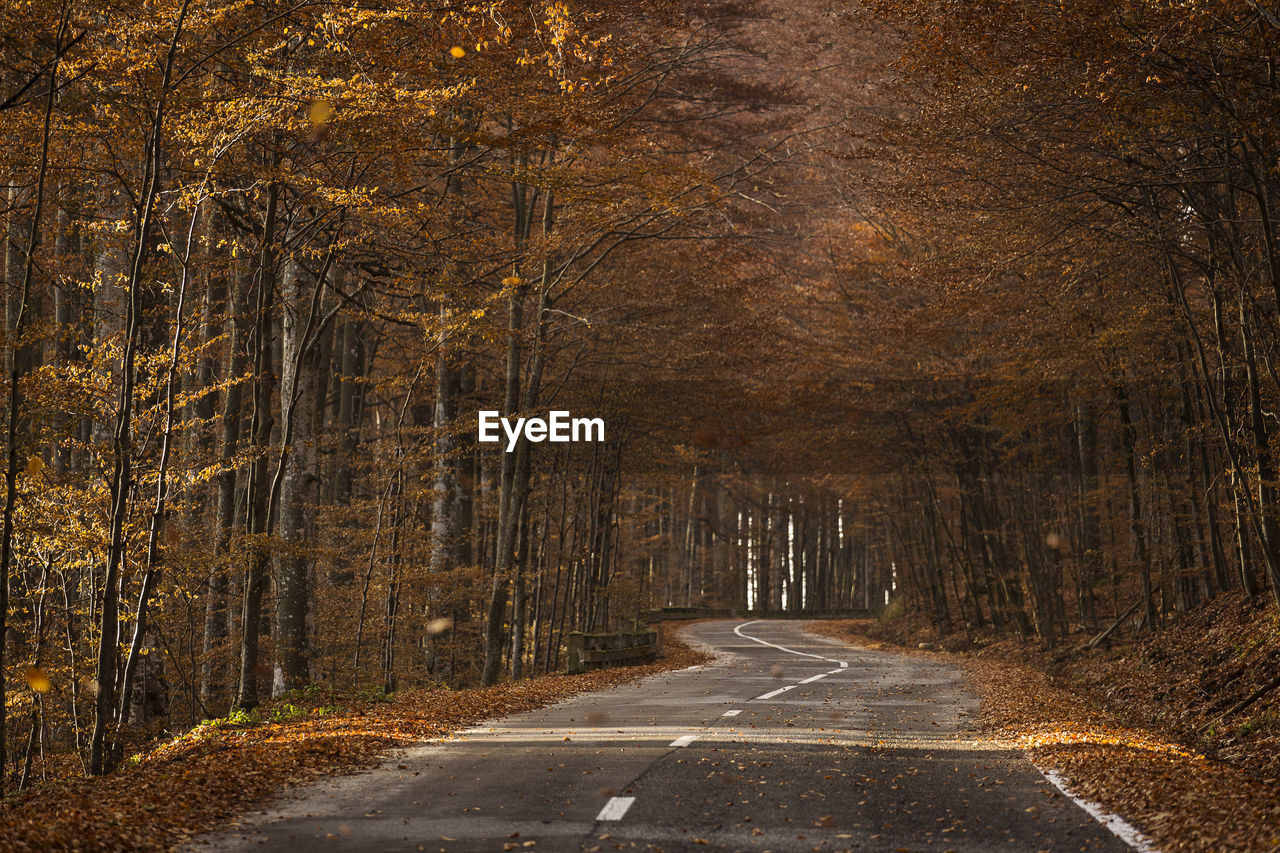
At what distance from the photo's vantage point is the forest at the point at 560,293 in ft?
38.5

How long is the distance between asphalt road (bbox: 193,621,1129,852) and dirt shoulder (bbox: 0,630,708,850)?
0.40m

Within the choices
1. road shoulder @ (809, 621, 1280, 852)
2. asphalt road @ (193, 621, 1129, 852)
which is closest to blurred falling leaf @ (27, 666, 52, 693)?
asphalt road @ (193, 621, 1129, 852)

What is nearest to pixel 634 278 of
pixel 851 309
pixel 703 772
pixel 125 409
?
pixel 851 309

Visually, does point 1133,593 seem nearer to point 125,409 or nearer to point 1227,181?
point 1227,181

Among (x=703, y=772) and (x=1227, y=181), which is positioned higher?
(x=1227, y=181)

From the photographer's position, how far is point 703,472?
169ft

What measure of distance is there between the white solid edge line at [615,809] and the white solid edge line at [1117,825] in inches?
120

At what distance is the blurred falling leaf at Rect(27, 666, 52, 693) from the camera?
461 inches

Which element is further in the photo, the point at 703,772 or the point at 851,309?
the point at 851,309

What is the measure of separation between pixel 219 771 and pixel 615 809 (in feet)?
11.5

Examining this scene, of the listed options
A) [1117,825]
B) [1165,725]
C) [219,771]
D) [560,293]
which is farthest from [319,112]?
[1165,725]

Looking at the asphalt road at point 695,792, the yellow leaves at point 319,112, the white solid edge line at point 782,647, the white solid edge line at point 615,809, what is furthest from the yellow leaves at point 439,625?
the white solid edge line at point 615,809

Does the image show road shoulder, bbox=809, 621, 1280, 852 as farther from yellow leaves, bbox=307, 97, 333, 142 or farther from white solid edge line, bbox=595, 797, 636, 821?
yellow leaves, bbox=307, 97, 333, 142

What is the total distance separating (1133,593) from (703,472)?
27.5 meters
